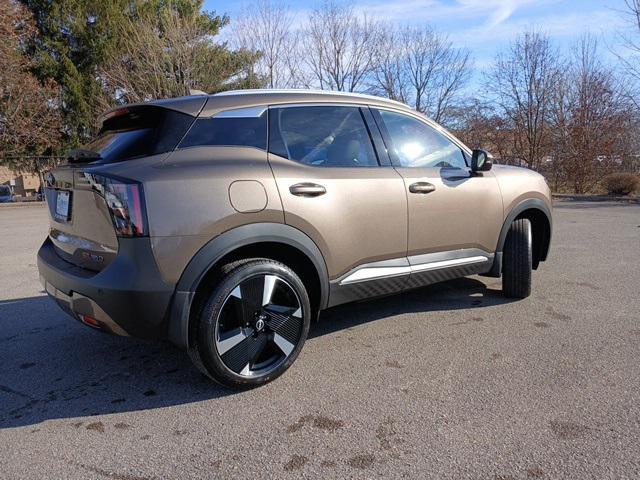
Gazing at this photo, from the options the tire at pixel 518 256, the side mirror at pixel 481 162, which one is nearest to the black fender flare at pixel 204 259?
the side mirror at pixel 481 162

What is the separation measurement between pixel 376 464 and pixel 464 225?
2.33m

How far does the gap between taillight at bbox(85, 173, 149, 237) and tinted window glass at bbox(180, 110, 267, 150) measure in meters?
0.43

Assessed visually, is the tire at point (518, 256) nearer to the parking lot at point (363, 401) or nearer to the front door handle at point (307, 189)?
the parking lot at point (363, 401)

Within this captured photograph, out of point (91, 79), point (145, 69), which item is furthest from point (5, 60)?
point (91, 79)

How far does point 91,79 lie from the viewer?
2797 cm

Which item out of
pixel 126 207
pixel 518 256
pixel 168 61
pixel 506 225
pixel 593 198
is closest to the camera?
pixel 126 207

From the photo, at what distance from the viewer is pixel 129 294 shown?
2.60m

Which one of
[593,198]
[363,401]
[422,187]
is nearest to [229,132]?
[422,187]

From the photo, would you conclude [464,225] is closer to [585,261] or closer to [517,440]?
[517,440]

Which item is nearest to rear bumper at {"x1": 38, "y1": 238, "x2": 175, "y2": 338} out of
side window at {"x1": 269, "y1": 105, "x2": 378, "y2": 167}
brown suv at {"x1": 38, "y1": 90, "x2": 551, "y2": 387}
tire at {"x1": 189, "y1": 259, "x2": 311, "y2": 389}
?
brown suv at {"x1": 38, "y1": 90, "x2": 551, "y2": 387}

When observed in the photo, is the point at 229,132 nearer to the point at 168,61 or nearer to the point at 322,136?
the point at 322,136

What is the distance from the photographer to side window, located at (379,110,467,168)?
3.82 m

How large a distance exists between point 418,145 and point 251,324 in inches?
80.5

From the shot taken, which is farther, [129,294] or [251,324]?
[251,324]
